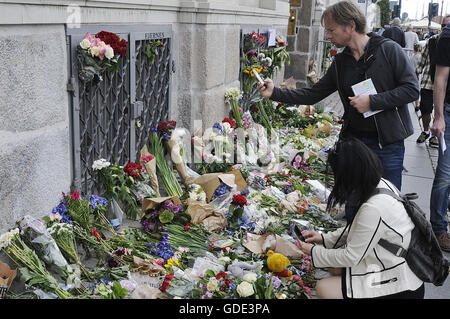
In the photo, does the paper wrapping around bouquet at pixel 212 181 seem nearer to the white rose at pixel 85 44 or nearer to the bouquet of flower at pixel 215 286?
the bouquet of flower at pixel 215 286

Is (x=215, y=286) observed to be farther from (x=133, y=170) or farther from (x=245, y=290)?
(x=133, y=170)

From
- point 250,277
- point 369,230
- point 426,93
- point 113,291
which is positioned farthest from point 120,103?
point 426,93

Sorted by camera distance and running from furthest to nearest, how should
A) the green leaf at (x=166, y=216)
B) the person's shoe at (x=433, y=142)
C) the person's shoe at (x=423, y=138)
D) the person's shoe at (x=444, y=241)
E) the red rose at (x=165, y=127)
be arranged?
the person's shoe at (x=423, y=138) → the person's shoe at (x=433, y=142) → the red rose at (x=165, y=127) → the person's shoe at (x=444, y=241) → the green leaf at (x=166, y=216)

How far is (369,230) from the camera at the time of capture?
257 centimetres

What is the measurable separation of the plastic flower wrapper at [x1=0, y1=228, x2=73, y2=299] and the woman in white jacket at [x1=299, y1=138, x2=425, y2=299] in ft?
5.23

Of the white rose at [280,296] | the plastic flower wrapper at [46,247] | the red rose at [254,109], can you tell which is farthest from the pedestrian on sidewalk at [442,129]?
the red rose at [254,109]

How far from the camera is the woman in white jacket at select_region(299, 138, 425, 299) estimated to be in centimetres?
257

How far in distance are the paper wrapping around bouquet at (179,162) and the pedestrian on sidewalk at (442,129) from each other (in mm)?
2138

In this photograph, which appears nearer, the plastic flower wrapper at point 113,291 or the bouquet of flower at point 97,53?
the plastic flower wrapper at point 113,291

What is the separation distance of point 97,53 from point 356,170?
197cm

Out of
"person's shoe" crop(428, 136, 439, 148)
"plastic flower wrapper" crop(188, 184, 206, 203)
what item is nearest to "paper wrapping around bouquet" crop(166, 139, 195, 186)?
"plastic flower wrapper" crop(188, 184, 206, 203)

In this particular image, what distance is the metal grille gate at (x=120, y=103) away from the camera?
3.55 m

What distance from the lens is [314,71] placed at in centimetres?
1141
